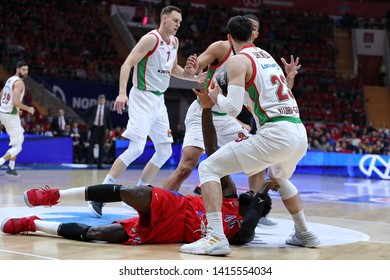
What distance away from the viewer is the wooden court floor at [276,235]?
4555 millimetres

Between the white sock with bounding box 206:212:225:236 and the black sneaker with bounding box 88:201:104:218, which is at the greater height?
the white sock with bounding box 206:212:225:236

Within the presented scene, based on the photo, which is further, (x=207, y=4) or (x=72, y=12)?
(x=207, y=4)

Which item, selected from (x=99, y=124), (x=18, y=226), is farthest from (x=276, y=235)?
(x=99, y=124)

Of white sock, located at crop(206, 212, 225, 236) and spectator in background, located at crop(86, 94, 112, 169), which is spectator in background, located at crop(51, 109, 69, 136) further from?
white sock, located at crop(206, 212, 225, 236)

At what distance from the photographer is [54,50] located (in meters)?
22.8

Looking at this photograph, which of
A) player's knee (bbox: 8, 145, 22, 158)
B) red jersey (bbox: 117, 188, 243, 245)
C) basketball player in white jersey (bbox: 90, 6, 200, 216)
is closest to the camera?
red jersey (bbox: 117, 188, 243, 245)

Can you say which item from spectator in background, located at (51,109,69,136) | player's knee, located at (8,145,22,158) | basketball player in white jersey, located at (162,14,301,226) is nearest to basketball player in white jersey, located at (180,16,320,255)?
basketball player in white jersey, located at (162,14,301,226)

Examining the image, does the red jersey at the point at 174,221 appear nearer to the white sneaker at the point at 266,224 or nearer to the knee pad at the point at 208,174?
the knee pad at the point at 208,174

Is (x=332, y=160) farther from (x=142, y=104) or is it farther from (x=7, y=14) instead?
(x=7, y=14)

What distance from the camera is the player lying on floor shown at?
16.1 ft

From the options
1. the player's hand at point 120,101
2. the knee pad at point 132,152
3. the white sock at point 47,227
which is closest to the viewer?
the white sock at point 47,227

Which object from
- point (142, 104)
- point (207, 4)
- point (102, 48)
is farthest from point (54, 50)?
point (142, 104)

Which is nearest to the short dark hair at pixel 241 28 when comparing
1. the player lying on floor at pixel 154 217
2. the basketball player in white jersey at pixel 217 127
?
the player lying on floor at pixel 154 217

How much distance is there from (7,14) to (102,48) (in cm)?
358
